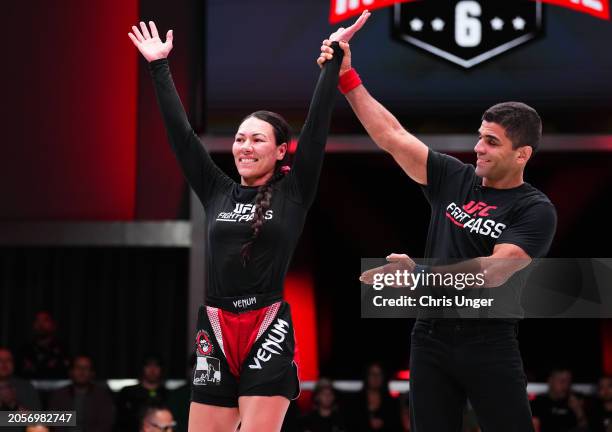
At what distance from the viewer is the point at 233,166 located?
7.91 metres

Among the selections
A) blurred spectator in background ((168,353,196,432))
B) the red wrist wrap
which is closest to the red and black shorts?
the red wrist wrap

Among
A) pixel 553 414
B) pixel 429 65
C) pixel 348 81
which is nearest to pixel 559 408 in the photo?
pixel 553 414

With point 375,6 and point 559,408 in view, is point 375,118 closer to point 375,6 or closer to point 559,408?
point 375,6

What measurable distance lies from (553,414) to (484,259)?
4175 millimetres

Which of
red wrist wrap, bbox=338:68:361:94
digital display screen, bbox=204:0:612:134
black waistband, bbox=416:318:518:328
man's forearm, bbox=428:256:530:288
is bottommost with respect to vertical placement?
black waistband, bbox=416:318:518:328

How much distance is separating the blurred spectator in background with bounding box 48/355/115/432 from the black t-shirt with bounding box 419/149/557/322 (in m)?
4.24

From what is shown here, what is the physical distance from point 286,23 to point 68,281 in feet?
10.4

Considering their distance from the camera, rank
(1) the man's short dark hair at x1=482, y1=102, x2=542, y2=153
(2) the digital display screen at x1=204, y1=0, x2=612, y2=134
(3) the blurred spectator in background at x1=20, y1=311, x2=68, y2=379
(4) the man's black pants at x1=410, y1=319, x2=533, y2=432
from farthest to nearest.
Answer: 1. (3) the blurred spectator in background at x1=20, y1=311, x2=68, y2=379
2. (2) the digital display screen at x1=204, y1=0, x2=612, y2=134
3. (1) the man's short dark hair at x1=482, y1=102, x2=542, y2=153
4. (4) the man's black pants at x1=410, y1=319, x2=533, y2=432

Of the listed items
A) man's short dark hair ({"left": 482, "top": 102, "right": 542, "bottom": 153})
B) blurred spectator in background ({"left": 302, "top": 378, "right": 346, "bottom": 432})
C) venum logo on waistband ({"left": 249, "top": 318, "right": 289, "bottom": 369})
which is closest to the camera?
venum logo on waistband ({"left": 249, "top": 318, "right": 289, "bottom": 369})

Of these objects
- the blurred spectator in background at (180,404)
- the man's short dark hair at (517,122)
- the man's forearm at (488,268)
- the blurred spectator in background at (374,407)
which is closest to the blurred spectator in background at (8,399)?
the blurred spectator in background at (180,404)

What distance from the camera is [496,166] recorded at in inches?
145

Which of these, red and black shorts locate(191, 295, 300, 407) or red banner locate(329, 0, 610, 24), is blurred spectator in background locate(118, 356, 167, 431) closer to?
red banner locate(329, 0, 610, 24)

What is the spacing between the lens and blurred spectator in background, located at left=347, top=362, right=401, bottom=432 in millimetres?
7324

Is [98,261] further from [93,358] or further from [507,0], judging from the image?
[507,0]
